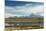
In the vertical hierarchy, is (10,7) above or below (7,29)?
above

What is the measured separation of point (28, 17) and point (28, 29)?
8.0 inches

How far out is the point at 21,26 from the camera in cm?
158

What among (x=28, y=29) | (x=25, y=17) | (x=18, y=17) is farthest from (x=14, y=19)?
(x=28, y=29)

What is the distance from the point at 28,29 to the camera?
160 centimetres

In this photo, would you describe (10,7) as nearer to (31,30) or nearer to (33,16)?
(33,16)

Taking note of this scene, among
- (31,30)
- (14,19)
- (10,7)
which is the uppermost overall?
(10,7)

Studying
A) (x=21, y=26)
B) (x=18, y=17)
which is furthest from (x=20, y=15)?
(x=21, y=26)

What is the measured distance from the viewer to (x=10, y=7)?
5.15 feet
